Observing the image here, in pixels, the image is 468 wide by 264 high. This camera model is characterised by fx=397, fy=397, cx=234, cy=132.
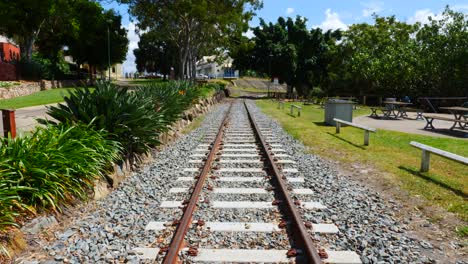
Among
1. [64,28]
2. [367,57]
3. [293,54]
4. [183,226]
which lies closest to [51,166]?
[183,226]

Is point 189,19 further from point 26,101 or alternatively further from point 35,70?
point 35,70

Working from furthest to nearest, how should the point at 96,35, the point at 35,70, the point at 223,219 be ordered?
the point at 96,35
the point at 35,70
the point at 223,219

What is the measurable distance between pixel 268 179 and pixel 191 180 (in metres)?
1.36

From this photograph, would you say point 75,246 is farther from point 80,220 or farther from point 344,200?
point 344,200

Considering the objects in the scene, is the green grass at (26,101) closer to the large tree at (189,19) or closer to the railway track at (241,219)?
the large tree at (189,19)

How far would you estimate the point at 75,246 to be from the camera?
417 centimetres

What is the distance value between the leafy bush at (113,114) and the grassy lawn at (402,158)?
4.43 metres

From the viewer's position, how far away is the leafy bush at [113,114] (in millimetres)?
7340

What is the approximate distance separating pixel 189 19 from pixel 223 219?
26309 mm

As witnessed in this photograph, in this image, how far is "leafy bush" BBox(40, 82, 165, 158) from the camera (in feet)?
24.1

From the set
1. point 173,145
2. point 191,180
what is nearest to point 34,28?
point 173,145

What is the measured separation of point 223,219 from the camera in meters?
5.02

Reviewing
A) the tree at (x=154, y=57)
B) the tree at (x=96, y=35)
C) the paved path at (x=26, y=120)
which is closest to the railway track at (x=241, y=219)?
the paved path at (x=26, y=120)

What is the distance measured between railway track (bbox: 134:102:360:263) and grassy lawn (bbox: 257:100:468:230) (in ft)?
5.99
